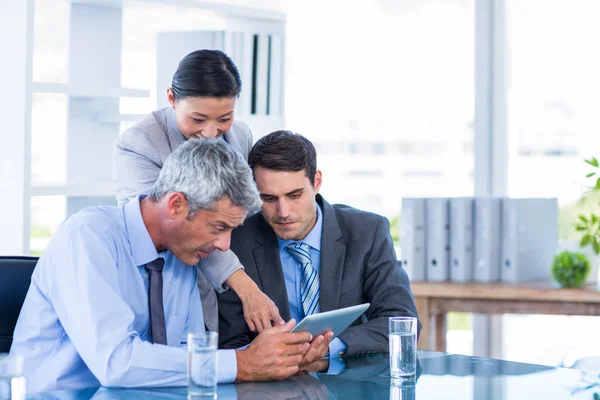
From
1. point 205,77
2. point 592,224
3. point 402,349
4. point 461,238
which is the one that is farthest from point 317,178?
point 461,238

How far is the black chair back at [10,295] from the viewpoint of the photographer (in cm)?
210

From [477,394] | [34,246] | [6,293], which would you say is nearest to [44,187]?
[34,246]

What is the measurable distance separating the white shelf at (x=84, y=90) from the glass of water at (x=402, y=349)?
5.99ft

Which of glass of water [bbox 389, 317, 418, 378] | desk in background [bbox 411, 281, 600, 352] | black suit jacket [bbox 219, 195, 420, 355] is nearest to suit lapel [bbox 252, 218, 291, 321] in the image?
black suit jacket [bbox 219, 195, 420, 355]

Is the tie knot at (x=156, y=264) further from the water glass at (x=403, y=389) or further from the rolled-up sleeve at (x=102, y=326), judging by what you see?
the water glass at (x=403, y=389)

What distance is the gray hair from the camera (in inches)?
77.0

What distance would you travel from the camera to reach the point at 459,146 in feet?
15.8

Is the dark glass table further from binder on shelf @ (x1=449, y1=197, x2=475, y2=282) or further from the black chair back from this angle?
binder on shelf @ (x1=449, y1=197, x2=475, y2=282)

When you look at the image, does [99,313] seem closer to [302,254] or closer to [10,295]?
[10,295]

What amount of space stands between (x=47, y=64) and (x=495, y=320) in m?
2.72

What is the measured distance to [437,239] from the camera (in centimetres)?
411

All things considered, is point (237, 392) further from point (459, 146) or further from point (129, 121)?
point (459, 146)

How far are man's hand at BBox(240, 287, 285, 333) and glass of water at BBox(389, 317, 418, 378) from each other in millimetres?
372

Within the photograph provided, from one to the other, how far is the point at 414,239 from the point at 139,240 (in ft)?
7.49
